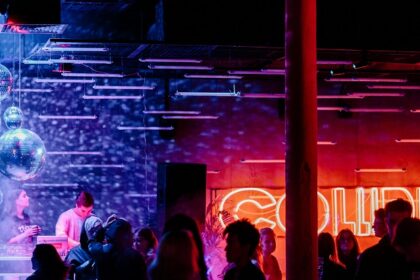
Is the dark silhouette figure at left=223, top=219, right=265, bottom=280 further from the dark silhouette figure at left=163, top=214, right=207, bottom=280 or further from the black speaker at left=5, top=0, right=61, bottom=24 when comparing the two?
the black speaker at left=5, top=0, right=61, bottom=24

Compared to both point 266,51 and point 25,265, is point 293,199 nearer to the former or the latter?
point 266,51

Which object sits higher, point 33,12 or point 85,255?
point 33,12

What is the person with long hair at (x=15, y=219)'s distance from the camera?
9703 mm

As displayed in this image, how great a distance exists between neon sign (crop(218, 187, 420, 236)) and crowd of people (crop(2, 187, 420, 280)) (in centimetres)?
287

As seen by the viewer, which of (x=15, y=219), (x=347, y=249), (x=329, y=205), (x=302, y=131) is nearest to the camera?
(x=302, y=131)

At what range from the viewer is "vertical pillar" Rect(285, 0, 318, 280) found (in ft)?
16.5

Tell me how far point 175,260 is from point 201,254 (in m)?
1.06

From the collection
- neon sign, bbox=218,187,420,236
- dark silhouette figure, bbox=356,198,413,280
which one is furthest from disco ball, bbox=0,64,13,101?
dark silhouette figure, bbox=356,198,413,280

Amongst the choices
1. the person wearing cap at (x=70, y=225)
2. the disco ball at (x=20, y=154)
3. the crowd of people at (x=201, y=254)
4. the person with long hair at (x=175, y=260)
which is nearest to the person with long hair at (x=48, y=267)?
the crowd of people at (x=201, y=254)

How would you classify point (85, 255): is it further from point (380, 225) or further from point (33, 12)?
point (380, 225)

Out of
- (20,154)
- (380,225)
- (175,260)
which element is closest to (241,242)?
(175,260)

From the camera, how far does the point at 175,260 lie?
3695 mm

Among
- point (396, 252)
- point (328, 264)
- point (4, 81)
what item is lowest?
point (328, 264)

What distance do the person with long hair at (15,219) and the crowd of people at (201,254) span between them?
272 centimetres
